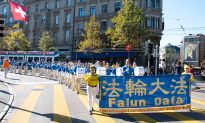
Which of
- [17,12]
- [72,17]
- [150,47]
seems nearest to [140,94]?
[150,47]

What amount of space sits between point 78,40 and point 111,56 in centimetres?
966

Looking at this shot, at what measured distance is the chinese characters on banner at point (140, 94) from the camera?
11.9 meters

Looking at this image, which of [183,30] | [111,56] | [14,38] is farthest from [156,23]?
[14,38]

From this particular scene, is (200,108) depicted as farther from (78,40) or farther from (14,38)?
(14,38)

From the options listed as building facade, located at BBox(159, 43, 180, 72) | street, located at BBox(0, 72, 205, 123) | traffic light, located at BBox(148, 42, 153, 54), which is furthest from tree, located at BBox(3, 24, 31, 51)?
street, located at BBox(0, 72, 205, 123)

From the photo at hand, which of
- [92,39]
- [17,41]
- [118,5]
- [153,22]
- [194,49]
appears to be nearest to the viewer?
[92,39]

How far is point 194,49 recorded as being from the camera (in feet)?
292

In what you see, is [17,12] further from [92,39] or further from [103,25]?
[103,25]

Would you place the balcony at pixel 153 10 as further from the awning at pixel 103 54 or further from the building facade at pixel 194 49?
the building facade at pixel 194 49

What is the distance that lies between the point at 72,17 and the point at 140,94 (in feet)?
162

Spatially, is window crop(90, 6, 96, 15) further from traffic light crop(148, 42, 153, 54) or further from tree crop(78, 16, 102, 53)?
traffic light crop(148, 42, 153, 54)

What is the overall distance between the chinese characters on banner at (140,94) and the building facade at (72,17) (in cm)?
3462

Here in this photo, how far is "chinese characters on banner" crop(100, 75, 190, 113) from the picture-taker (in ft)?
39.0

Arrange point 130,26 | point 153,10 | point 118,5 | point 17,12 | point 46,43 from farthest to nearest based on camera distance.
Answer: point 46,43 < point 118,5 < point 153,10 < point 130,26 < point 17,12
